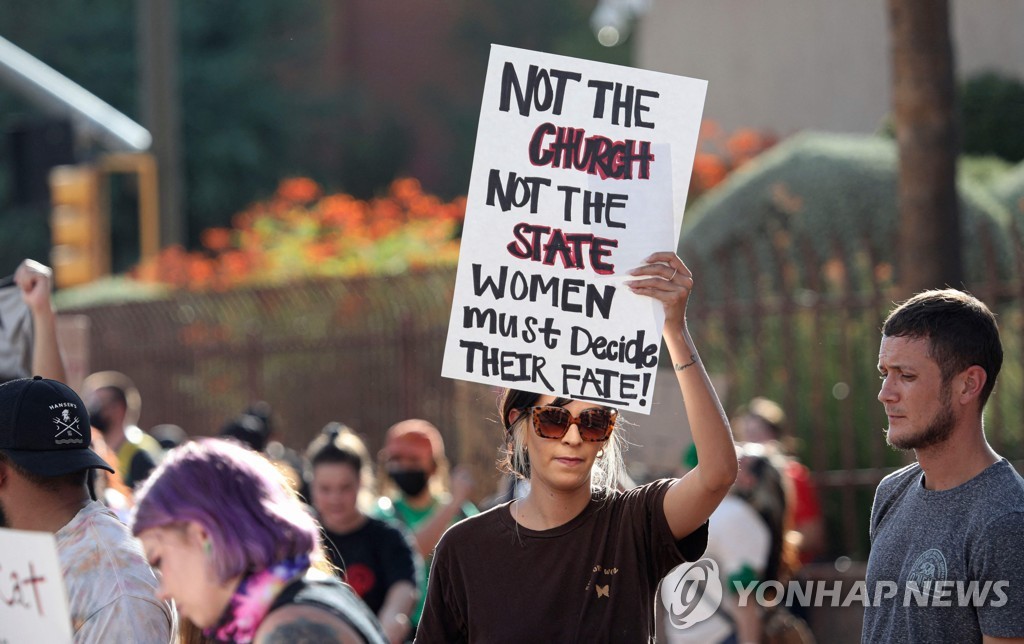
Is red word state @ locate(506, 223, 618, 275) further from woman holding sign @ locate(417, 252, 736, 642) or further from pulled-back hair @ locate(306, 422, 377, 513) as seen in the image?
pulled-back hair @ locate(306, 422, 377, 513)

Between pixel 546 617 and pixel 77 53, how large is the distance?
3057 centimetres

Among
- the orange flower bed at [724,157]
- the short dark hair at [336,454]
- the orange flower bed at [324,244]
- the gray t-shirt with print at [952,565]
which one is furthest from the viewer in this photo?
the orange flower bed at [724,157]

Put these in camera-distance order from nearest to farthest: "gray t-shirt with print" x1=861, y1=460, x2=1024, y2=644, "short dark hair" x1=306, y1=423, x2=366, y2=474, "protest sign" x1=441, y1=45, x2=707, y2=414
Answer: "gray t-shirt with print" x1=861, y1=460, x2=1024, y2=644, "protest sign" x1=441, y1=45, x2=707, y2=414, "short dark hair" x1=306, y1=423, x2=366, y2=474

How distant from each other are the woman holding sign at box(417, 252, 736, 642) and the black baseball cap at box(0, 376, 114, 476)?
1.05 m

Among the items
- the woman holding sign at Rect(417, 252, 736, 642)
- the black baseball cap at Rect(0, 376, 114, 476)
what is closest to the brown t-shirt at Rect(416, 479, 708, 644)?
the woman holding sign at Rect(417, 252, 736, 642)

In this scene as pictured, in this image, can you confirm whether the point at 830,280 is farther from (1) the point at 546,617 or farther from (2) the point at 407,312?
(1) the point at 546,617

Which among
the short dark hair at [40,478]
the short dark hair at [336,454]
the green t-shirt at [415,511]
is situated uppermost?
the short dark hair at [40,478]

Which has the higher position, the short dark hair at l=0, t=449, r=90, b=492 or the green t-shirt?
the short dark hair at l=0, t=449, r=90, b=492

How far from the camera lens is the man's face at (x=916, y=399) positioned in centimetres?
358

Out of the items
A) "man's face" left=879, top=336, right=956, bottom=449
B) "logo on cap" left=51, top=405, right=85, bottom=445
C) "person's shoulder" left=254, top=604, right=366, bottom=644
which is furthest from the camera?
"logo on cap" left=51, top=405, right=85, bottom=445

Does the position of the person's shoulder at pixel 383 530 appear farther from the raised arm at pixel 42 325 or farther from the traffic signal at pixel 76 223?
the traffic signal at pixel 76 223

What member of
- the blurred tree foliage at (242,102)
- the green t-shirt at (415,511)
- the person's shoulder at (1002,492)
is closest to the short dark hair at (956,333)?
the person's shoulder at (1002,492)

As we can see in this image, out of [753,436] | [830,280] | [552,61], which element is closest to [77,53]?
[830,280]

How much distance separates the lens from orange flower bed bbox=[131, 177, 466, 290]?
15437 millimetres
